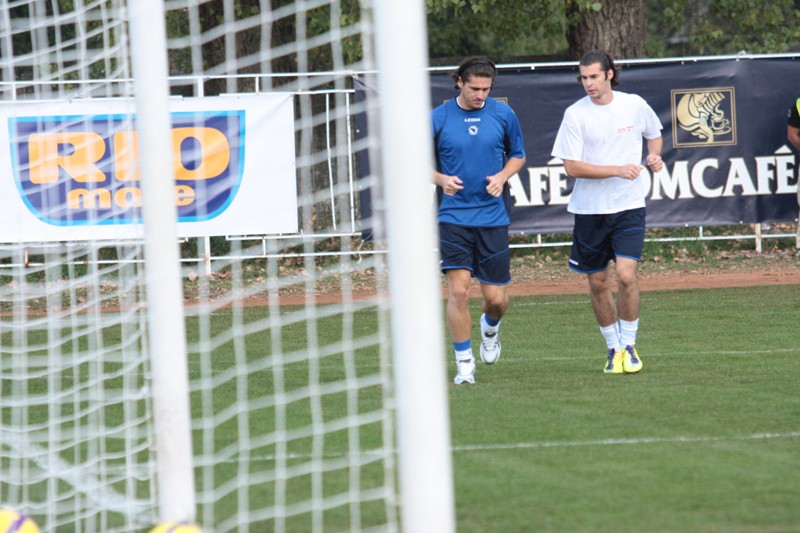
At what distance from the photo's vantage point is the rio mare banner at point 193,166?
1350 centimetres

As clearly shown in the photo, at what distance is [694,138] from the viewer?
15453mm

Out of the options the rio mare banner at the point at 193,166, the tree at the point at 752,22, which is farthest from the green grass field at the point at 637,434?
the tree at the point at 752,22

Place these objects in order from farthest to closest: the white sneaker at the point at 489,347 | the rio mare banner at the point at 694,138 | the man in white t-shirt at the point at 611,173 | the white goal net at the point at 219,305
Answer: the rio mare banner at the point at 694,138, the white sneaker at the point at 489,347, the man in white t-shirt at the point at 611,173, the white goal net at the point at 219,305

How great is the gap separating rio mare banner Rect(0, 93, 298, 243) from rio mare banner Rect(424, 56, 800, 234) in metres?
2.38

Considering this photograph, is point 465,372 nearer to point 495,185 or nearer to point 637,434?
point 495,185

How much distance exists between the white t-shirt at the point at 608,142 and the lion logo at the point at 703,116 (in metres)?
6.90

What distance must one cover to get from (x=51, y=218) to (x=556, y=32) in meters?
10.3

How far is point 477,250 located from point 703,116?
7.84 meters

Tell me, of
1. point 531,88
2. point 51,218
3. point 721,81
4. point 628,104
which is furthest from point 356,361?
point 721,81

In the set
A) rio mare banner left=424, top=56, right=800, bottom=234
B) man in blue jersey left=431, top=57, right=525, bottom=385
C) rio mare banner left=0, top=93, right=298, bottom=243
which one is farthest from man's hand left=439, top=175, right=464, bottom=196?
rio mare banner left=424, top=56, right=800, bottom=234

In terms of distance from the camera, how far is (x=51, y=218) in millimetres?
13867

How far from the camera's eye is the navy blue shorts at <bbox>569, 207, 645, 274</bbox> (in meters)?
8.70

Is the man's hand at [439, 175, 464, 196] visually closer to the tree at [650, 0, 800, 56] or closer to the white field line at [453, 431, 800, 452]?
the white field line at [453, 431, 800, 452]

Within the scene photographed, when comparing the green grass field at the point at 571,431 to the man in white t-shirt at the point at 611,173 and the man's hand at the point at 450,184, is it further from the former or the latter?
the man's hand at the point at 450,184
